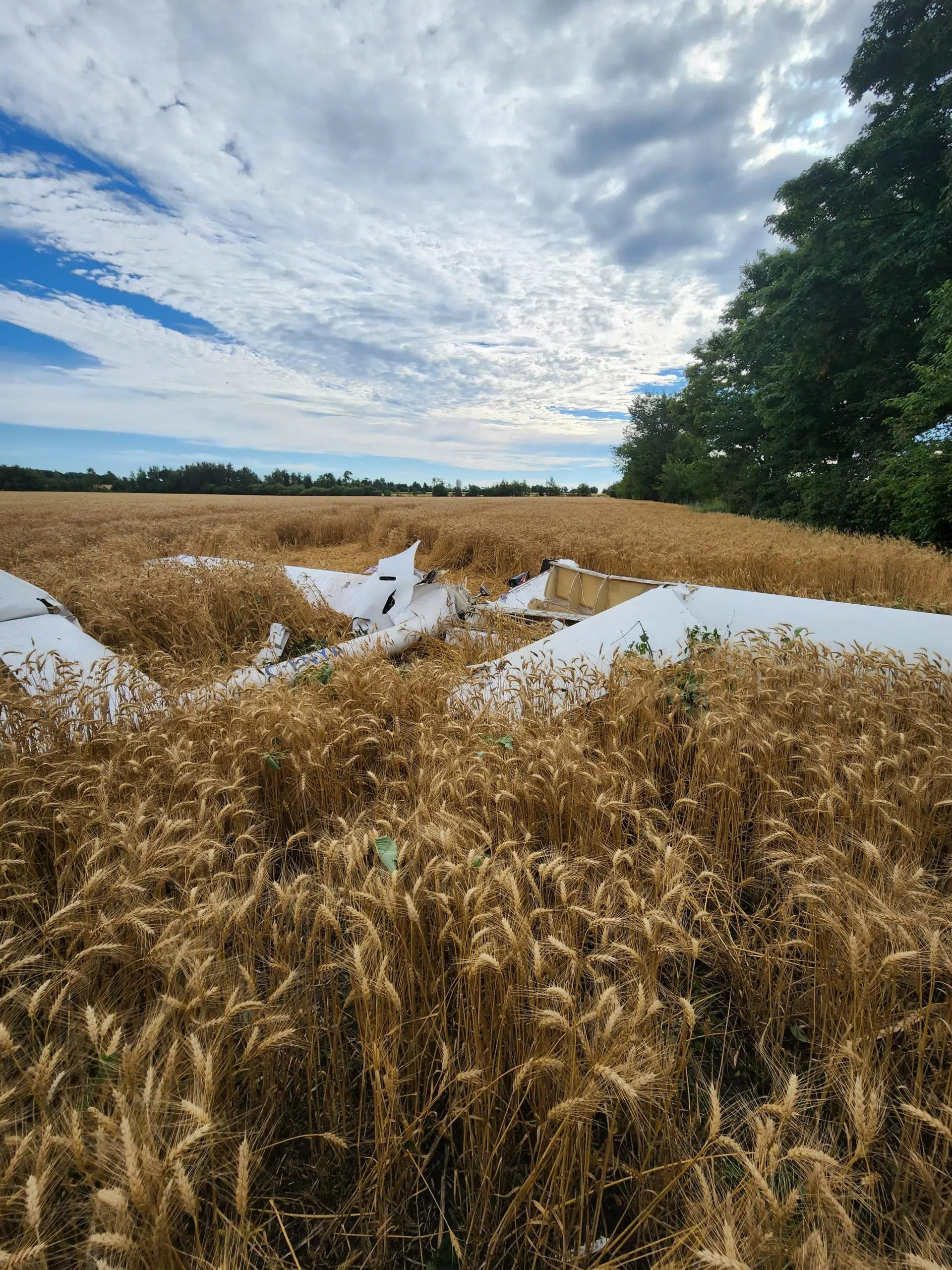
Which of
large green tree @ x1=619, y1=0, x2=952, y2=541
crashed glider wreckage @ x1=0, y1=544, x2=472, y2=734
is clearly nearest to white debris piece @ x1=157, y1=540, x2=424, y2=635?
crashed glider wreckage @ x1=0, y1=544, x2=472, y2=734

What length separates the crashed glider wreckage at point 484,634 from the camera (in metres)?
3.23

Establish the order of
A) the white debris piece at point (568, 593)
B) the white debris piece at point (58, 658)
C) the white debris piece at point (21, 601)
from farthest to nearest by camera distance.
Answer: the white debris piece at point (568, 593) < the white debris piece at point (21, 601) < the white debris piece at point (58, 658)

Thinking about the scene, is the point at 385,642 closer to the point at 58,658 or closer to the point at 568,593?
the point at 58,658

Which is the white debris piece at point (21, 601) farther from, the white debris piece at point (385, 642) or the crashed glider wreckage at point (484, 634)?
the white debris piece at point (385, 642)

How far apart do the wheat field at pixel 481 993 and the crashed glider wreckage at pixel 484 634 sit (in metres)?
0.38

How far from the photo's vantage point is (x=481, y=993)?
138 centimetres

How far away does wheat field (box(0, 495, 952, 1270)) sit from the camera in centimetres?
100

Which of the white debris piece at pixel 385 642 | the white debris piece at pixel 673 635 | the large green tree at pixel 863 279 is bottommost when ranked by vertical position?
the white debris piece at pixel 385 642

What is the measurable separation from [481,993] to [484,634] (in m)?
4.08

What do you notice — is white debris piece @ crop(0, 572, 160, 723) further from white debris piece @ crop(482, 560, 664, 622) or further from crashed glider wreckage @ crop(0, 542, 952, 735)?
white debris piece @ crop(482, 560, 664, 622)

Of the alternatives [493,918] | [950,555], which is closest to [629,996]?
[493,918]

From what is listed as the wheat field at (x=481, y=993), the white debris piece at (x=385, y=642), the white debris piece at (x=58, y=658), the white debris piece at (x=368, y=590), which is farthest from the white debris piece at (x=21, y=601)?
the white debris piece at (x=368, y=590)

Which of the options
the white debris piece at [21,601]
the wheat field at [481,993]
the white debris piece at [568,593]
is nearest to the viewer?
the wheat field at [481,993]

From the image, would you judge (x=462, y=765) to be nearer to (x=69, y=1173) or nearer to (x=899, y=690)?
(x=69, y=1173)
